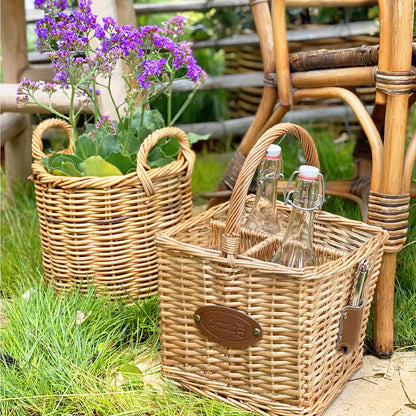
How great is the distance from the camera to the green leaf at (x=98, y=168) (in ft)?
4.89

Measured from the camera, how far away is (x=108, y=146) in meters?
1.60

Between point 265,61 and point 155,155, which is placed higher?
point 265,61

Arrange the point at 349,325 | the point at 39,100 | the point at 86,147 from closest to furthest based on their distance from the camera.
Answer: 1. the point at 349,325
2. the point at 86,147
3. the point at 39,100

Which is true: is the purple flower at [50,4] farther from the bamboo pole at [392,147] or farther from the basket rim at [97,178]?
the bamboo pole at [392,147]

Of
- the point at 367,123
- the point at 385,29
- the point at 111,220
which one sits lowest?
the point at 111,220

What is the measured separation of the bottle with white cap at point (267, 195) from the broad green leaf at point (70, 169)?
42 cm

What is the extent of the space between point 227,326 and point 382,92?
0.62m

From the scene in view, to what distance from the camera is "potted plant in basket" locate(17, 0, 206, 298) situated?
1.42 metres

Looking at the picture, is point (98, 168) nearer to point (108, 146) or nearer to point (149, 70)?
point (108, 146)

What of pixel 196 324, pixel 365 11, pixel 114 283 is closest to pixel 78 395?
pixel 196 324

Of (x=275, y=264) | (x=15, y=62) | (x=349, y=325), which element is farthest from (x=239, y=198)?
(x=15, y=62)

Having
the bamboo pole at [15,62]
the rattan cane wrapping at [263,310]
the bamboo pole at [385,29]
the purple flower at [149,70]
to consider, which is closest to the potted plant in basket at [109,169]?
the purple flower at [149,70]

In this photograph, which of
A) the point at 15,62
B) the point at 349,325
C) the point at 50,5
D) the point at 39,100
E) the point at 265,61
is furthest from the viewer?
the point at 15,62

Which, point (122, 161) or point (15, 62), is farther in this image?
point (15, 62)
